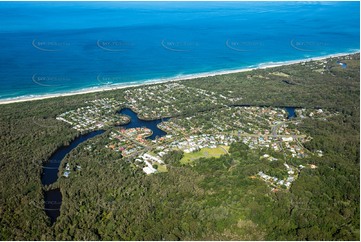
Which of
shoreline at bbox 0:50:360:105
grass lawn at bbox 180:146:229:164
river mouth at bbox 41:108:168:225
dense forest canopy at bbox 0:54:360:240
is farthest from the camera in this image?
shoreline at bbox 0:50:360:105

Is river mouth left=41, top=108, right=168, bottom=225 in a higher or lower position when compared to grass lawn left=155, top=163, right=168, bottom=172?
lower

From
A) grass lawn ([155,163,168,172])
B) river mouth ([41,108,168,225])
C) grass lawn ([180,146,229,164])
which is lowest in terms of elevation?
river mouth ([41,108,168,225])

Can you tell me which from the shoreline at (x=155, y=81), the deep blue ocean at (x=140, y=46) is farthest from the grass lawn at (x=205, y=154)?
the deep blue ocean at (x=140, y=46)

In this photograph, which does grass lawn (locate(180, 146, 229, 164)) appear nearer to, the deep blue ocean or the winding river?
the winding river

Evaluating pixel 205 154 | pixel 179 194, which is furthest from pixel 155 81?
pixel 179 194

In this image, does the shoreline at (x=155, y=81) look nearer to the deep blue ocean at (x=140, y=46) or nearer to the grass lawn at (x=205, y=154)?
the deep blue ocean at (x=140, y=46)

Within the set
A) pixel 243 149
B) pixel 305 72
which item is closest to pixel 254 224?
pixel 243 149

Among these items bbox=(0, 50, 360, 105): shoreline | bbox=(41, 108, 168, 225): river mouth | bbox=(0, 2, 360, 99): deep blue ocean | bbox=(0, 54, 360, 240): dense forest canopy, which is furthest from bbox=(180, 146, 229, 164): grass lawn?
bbox=(0, 2, 360, 99): deep blue ocean
